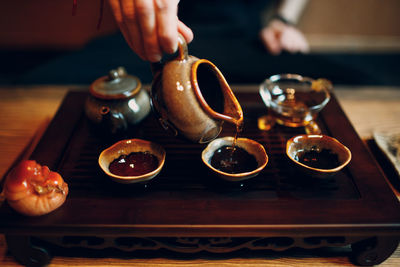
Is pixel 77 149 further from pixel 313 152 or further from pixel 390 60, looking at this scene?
pixel 390 60

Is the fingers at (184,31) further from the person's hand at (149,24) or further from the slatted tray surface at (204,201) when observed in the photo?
the slatted tray surface at (204,201)

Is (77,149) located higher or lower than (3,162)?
higher

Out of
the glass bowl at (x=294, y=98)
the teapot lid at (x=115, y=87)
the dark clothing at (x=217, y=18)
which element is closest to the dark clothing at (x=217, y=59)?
the dark clothing at (x=217, y=18)

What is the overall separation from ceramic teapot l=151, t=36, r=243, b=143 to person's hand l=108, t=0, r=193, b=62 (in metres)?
0.05

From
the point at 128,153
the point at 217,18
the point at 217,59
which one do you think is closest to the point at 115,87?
the point at 128,153

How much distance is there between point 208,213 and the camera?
81cm

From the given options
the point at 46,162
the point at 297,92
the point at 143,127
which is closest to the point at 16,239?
the point at 46,162

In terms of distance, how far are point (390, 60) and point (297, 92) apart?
2295mm

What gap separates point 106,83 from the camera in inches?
42.1

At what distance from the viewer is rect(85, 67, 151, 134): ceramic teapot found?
104 cm

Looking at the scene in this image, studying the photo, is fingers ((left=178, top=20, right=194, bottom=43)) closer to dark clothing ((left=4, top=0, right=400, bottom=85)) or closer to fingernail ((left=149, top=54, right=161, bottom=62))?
fingernail ((left=149, top=54, right=161, bottom=62))

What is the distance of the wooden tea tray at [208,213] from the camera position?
0.78 m

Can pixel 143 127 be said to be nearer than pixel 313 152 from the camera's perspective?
No

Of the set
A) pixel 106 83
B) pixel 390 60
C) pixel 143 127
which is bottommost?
pixel 390 60
